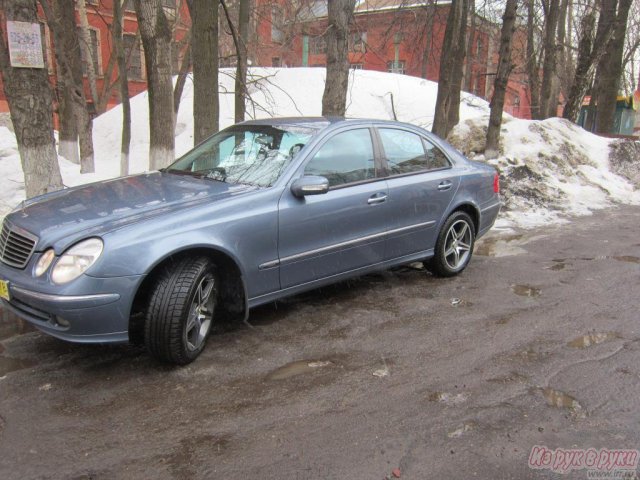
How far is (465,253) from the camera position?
575 centimetres

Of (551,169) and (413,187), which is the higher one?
(413,187)

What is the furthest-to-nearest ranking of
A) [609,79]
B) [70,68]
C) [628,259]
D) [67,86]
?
[609,79] → [70,68] → [67,86] → [628,259]

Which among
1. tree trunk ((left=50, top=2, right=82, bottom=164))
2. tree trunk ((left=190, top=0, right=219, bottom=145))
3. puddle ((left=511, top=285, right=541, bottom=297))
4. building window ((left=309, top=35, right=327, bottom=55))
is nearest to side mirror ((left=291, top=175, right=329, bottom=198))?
puddle ((left=511, top=285, right=541, bottom=297))

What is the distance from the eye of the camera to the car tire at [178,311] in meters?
3.33

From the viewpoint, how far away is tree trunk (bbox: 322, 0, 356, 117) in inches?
329

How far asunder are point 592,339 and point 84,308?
3.57 m

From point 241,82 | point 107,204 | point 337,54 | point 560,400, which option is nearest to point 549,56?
point 337,54

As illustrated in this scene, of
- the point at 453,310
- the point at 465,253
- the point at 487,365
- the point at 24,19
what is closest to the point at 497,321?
the point at 453,310

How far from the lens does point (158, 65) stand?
788 cm

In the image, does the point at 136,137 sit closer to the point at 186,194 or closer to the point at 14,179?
the point at 14,179

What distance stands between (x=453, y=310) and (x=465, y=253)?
1.20 m

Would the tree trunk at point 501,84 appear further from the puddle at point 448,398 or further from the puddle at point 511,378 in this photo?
the puddle at point 448,398

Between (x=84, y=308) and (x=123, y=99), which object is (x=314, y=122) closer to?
(x=84, y=308)

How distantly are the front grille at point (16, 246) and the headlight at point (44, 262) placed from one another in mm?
111
